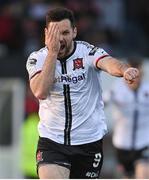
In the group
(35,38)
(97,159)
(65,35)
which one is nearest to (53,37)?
(65,35)

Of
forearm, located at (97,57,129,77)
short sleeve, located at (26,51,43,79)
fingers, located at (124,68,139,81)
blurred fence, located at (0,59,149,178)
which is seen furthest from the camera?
blurred fence, located at (0,59,149,178)

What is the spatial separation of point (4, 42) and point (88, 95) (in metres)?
7.88

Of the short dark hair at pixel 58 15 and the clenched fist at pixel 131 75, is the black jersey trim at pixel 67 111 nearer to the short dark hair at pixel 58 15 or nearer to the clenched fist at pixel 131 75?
the short dark hair at pixel 58 15

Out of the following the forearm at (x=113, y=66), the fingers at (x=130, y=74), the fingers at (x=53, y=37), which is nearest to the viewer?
the fingers at (x=130, y=74)

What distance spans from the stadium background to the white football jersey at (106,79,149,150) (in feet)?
7.99

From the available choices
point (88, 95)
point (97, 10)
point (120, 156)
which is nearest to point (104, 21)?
point (97, 10)

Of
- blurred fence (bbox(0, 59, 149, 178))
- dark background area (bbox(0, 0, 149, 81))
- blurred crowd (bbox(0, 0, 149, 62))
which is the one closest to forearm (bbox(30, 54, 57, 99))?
blurred fence (bbox(0, 59, 149, 178))

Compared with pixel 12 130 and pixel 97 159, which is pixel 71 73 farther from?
pixel 12 130

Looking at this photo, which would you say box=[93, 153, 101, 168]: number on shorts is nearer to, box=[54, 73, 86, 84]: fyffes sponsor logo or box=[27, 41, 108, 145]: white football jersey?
box=[27, 41, 108, 145]: white football jersey

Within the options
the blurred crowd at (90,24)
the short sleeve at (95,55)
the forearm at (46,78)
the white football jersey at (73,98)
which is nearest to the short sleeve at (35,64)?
the white football jersey at (73,98)

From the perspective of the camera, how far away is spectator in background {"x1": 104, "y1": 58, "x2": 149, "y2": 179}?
38.3ft

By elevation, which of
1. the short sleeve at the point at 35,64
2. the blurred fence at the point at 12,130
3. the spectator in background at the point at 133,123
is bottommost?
the blurred fence at the point at 12,130

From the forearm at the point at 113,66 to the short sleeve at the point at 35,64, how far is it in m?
0.52

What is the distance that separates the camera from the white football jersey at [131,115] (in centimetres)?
1166
